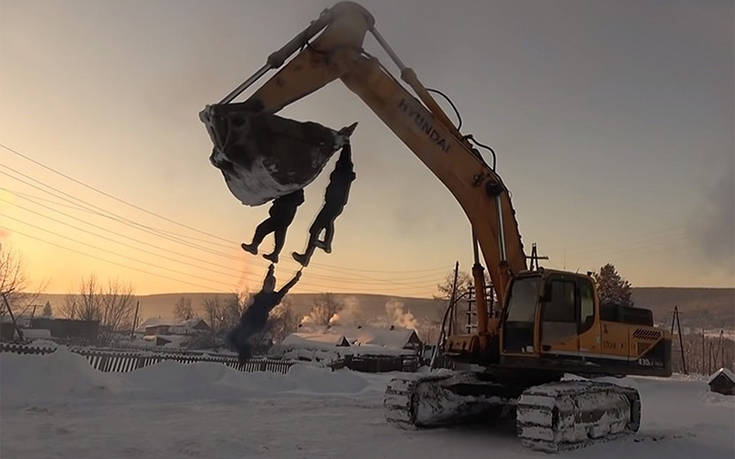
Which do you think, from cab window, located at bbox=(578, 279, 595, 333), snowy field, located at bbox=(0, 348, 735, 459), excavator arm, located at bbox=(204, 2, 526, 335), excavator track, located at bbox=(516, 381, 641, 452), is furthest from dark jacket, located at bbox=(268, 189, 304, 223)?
cab window, located at bbox=(578, 279, 595, 333)

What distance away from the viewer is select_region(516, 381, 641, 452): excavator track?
28.2ft

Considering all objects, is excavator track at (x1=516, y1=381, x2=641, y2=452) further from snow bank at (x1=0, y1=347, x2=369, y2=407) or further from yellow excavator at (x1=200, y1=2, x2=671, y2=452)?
snow bank at (x1=0, y1=347, x2=369, y2=407)

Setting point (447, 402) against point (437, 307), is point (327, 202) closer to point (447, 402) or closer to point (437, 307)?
point (447, 402)

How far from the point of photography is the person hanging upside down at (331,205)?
29.0 ft

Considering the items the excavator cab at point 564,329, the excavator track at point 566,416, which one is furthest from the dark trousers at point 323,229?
the excavator track at point 566,416

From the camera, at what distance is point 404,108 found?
10.3m

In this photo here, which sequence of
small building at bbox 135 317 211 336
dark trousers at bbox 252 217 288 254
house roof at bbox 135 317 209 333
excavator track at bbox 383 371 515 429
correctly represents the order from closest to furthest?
dark trousers at bbox 252 217 288 254, excavator track at bbox 383 371 515 429, small building at bbox 135 317 211 336, house roof at bbox 135 317 209 333

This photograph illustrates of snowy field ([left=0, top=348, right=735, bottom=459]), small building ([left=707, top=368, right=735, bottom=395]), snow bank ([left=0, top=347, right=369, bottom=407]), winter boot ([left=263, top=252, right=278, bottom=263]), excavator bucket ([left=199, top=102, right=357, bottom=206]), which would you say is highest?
excavator bucket ([left=199, top=102, right=357, bottom=206])

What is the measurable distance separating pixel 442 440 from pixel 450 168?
4.70 metres

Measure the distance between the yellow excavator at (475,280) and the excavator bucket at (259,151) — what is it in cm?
1

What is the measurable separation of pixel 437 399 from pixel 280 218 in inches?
188

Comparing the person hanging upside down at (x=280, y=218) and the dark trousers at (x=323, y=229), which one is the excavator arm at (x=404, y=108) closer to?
the person hanging upside down at (x=280, y=218)

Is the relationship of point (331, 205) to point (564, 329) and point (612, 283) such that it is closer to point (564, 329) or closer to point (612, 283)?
point (564, 329)

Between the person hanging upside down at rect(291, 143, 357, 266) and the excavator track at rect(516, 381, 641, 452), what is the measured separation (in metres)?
3.88
